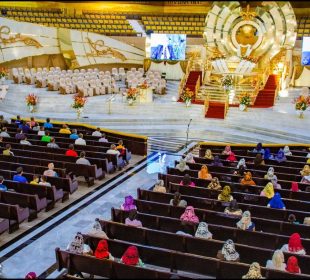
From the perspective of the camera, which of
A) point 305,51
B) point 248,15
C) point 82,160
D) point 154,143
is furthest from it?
point 305,51

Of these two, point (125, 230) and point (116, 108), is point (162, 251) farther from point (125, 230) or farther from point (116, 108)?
point (116, 108)

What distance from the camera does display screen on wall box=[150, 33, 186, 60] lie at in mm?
23453

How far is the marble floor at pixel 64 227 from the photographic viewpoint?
6754 millimetres

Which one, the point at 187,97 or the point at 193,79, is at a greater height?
the point at 193,79

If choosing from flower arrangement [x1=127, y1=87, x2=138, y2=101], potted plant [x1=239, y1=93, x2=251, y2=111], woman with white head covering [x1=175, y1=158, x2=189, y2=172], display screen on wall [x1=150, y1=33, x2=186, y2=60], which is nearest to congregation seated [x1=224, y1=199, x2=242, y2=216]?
woman with white head covering [x1=175, y1=158, x2=189, y2=172]

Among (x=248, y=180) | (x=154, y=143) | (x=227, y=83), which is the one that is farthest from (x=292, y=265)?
(x=227, y=83)

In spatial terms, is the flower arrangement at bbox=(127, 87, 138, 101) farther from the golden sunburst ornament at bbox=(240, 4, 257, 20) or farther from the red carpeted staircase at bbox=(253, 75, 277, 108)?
the golden sunburst ornament at bbox=(240, 4, 257, 20)

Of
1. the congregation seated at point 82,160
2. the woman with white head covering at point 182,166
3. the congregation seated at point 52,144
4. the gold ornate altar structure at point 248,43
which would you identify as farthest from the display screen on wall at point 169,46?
the woman with white head covering at point 182,166

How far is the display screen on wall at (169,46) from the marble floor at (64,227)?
1245cm

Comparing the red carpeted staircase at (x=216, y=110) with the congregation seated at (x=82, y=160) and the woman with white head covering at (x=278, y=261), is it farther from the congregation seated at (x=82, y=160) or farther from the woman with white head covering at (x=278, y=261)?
the woman with white head covering at (x=278, y=261)

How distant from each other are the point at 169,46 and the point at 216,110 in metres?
7.57

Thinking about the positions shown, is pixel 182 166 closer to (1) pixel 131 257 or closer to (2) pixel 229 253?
(2) pixel 229 253

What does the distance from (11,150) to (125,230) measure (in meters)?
5.21

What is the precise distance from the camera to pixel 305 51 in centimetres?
2170
